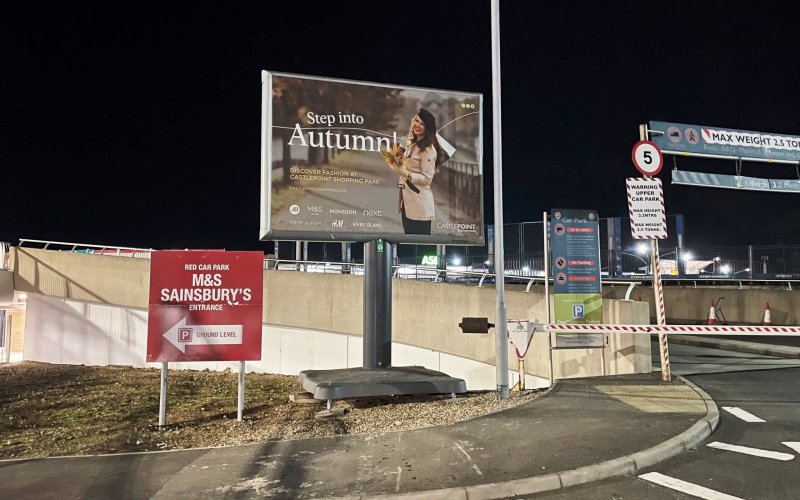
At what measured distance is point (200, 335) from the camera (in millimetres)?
8195

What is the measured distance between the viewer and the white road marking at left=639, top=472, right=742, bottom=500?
489 centimetres

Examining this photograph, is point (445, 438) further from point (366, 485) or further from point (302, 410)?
point (302, 410)

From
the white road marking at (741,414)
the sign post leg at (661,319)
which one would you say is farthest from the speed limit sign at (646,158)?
the white road marking at (741,414)

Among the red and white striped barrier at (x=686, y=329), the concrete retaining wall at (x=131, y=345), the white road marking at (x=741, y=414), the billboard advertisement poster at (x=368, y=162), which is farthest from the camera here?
the concrete retaining wall at (x=131, y=345)

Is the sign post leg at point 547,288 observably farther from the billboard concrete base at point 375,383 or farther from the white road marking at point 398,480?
the white road marking at point 398,480

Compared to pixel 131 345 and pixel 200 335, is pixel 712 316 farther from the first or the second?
pixel 131 345

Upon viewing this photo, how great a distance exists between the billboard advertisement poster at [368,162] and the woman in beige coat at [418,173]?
0.07 feet

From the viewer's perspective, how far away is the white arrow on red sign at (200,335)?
319 inches

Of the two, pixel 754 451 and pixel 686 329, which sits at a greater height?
pixel 686 329

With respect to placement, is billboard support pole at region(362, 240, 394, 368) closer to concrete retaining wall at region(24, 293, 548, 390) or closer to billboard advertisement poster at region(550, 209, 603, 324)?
billboard advertisement poster at region(550, 209, 603, 324)

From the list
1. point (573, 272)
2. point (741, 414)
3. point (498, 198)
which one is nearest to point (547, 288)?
point (573, 272)

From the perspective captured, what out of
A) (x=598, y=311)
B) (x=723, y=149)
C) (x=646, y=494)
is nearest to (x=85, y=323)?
(x=598, y=311)

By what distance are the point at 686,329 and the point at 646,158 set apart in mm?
3246

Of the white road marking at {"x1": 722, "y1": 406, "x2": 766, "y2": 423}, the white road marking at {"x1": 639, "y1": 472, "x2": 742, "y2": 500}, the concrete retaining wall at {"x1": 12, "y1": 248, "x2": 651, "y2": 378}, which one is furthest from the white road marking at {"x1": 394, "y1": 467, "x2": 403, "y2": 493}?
the concrete retaining wall at {"x1": 12, "y1": 248, "x2": 651, "y2": 378}
